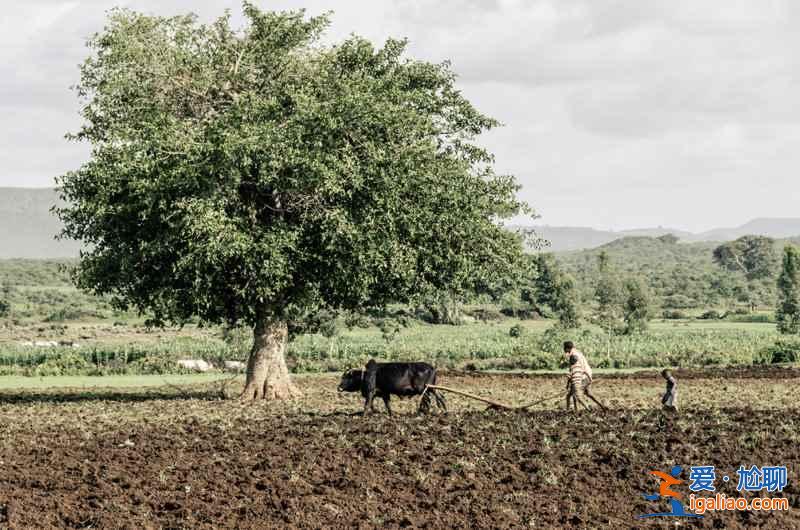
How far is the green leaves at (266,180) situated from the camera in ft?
88.0

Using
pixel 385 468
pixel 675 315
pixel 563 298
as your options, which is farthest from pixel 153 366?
pixel 675 315

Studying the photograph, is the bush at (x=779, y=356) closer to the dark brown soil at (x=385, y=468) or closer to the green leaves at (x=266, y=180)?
the green leaves at (x=266, y=180)

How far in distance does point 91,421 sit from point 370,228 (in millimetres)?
8962

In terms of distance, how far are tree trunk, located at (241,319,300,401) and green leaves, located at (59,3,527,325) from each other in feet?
3.06

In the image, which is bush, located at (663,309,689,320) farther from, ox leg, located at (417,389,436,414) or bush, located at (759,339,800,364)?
ox leg, located at (417,389,436,414)

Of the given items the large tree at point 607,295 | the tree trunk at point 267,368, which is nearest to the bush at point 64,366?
the tree trunk at point 267,368

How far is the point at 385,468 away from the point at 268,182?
40.4 feet

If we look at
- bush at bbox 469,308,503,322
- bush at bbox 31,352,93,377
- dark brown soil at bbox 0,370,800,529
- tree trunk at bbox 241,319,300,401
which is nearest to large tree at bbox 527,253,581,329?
bush at bbox 469,308,503,322

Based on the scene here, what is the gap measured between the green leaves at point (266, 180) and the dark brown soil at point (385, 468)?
226 inches

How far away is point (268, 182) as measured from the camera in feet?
90.0

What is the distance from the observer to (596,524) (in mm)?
13375

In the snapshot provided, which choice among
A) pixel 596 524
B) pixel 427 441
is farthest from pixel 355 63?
pixel 596 524

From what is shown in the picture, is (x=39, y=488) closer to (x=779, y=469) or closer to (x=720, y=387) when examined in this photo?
(x=779, y=469)

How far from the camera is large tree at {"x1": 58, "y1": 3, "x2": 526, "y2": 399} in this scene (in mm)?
26859
